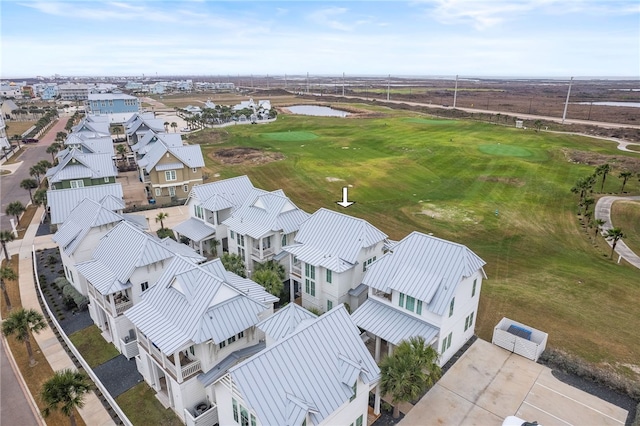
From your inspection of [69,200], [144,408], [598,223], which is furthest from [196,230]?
[598,223]

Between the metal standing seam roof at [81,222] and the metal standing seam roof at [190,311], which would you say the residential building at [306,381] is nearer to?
the metal standing seam roof at [190,311]

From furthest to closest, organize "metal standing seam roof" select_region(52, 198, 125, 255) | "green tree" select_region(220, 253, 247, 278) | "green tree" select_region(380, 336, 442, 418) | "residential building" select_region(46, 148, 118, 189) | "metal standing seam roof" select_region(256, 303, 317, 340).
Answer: "residential building" select_region(46, 148, 118, 189) < "metal standing seam roof" select_region(52, 198, 125, 255) < "green tree" select_region(220, 253, 247, 278) < "metal standing seam roof" select_region(256, 303, 317, 340) < "green tree" select_region(380, 336, 442, 418)

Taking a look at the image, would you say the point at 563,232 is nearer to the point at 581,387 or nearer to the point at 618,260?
the point at 618,260

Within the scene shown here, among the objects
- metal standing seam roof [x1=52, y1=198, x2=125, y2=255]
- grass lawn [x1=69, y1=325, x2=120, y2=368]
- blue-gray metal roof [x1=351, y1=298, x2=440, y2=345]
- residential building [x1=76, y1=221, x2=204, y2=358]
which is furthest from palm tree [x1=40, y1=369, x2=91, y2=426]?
blue-gray metal roof [x1=351, y1=298, x2=440, y2=345]

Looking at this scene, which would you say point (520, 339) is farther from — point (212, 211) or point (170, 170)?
point (170, 170)

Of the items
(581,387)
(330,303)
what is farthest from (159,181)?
(581,387)

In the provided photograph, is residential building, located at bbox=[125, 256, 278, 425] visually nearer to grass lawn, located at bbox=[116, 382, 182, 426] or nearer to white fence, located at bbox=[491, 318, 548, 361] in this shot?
grass lawn, located at bbox=[116, 382, 182, 426]

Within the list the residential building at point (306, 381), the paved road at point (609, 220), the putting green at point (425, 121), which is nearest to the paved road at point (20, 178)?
the residential building at point (306, 381)
